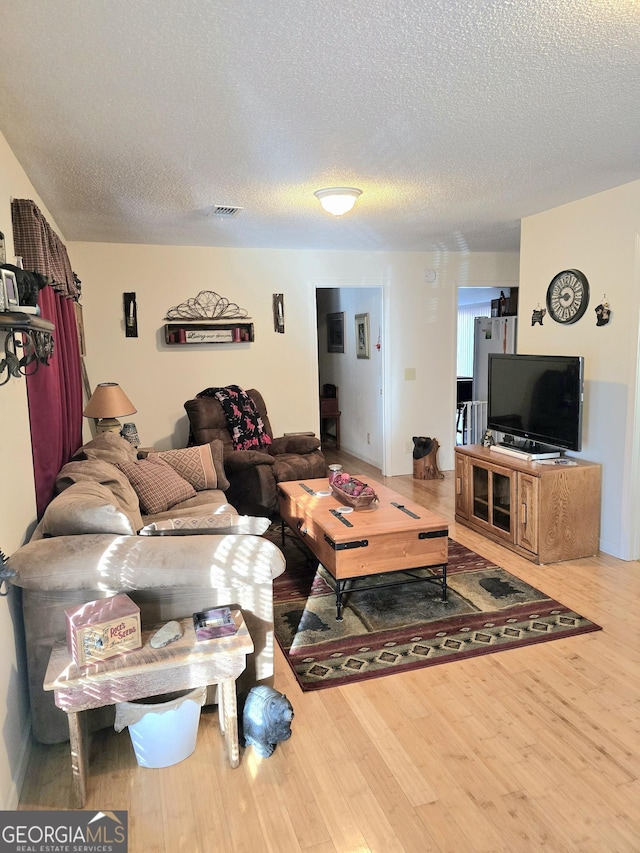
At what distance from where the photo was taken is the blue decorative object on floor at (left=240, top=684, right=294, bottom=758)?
2072mm

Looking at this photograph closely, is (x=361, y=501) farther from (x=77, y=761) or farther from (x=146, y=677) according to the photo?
(x=77, y=761)

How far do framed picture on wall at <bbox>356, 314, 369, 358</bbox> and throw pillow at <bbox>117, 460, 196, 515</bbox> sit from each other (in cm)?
346

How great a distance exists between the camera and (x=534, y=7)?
1.68 m

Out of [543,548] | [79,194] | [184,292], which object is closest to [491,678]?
[543,548]

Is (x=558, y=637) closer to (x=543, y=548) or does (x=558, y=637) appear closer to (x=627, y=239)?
(x=543, y=548)

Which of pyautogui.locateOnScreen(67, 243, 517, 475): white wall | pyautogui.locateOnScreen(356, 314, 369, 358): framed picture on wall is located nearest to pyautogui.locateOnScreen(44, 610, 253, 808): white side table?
pyautogui.locateOnScreen(67, 243, 517, 475): white wall

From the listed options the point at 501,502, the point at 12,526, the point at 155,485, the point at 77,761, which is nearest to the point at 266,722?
the point at 77,761

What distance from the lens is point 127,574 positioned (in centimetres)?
212

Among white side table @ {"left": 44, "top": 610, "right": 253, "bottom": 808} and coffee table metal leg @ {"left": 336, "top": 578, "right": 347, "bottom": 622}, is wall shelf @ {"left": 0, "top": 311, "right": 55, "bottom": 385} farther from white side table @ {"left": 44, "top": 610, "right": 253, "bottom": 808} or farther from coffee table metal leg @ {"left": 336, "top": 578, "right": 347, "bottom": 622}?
coffee table metal leg @ {"left": 336, "top": 578, "right": 347, "bottom": 622}

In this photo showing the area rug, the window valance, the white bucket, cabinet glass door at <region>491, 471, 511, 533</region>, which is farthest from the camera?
cabinet glass door at <region>491, 471, 511, 533</region>

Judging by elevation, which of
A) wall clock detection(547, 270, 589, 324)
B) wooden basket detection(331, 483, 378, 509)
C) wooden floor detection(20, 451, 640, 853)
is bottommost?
wooden floor detection(20, 451, 640, 853)

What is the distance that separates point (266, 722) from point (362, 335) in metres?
5.33

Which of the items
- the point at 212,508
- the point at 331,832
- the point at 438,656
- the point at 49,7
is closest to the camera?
the point at 49,7

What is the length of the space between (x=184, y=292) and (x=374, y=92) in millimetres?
3621
